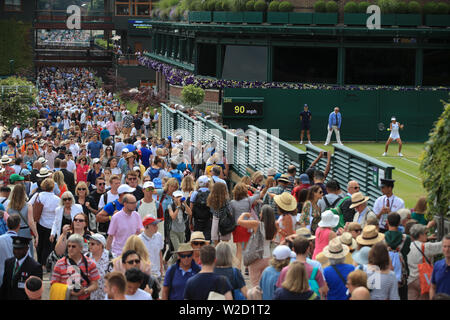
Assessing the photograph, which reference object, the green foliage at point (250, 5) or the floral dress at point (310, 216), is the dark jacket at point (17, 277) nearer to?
the floral dress at point (310, 216)

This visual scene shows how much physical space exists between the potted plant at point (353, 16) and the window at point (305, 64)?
7.27ft

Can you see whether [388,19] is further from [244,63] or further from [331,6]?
[244,63]

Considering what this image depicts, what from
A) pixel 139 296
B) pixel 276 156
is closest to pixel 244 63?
pixel 276 156

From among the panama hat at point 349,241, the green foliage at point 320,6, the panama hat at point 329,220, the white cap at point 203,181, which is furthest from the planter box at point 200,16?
the panama hat at point 349,241

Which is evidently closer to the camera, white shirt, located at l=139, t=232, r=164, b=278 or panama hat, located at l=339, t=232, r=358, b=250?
panama hat, located at l=339, t=232, r=358, b=250

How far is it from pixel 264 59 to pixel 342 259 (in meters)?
31.9

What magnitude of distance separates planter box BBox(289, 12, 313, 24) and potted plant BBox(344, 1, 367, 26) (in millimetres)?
1758

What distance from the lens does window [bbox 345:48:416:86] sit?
127 feet

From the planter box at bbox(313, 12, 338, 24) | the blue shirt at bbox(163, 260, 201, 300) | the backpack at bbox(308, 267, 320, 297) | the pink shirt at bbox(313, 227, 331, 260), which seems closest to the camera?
the backpack at bbox(308, 267, 320, 297)

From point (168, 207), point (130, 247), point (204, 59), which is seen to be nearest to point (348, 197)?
point (168, 207)

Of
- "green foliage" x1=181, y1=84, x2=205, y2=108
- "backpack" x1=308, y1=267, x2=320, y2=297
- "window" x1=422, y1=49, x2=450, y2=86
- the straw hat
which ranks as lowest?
"backpack" x1=308, y1=267, x2=320, y2=297

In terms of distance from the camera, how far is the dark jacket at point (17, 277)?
9.41 meters

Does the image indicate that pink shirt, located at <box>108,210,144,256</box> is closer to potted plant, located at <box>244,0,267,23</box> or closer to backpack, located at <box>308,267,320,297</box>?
backpack, located at <box>308,267,320,297</box>

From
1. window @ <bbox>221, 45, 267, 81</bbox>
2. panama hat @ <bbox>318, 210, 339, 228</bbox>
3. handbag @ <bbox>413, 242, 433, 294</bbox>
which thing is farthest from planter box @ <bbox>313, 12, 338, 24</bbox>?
handbag @ <bbox>413, 242, 433, 294</bbox>
